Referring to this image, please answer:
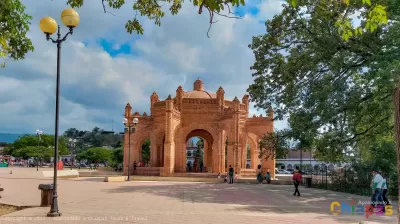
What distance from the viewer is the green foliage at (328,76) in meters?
15.6

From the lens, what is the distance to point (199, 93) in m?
35.5

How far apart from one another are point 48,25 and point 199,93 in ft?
85.8

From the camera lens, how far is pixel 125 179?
26.8 m

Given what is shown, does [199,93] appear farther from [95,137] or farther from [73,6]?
[95,137]

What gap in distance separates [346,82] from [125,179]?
16.6m

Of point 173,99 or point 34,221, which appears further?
point 173,99

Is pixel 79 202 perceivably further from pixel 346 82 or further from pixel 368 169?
pixel 368 169

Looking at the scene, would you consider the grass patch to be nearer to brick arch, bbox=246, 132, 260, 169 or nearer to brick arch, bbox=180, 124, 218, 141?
brick arch, bbox=180, 124, 218, 141

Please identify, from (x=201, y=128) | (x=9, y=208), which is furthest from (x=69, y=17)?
(x=201, y=128)

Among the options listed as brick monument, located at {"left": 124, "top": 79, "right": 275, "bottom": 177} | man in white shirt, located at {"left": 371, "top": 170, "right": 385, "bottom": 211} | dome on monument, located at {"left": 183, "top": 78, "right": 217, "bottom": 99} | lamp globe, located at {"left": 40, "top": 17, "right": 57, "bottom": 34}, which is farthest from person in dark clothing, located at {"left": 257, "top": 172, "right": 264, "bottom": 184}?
lamp globe, located at {"left": 40, "top": 17, "right": 57, "bottom": 34}

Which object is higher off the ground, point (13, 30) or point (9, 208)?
point (13, 30)

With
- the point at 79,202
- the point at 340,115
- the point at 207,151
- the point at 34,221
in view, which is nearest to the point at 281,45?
the point at 340,115

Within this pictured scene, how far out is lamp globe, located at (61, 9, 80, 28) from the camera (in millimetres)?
9562

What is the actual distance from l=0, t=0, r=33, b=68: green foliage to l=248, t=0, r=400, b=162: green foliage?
A: 11.1m
